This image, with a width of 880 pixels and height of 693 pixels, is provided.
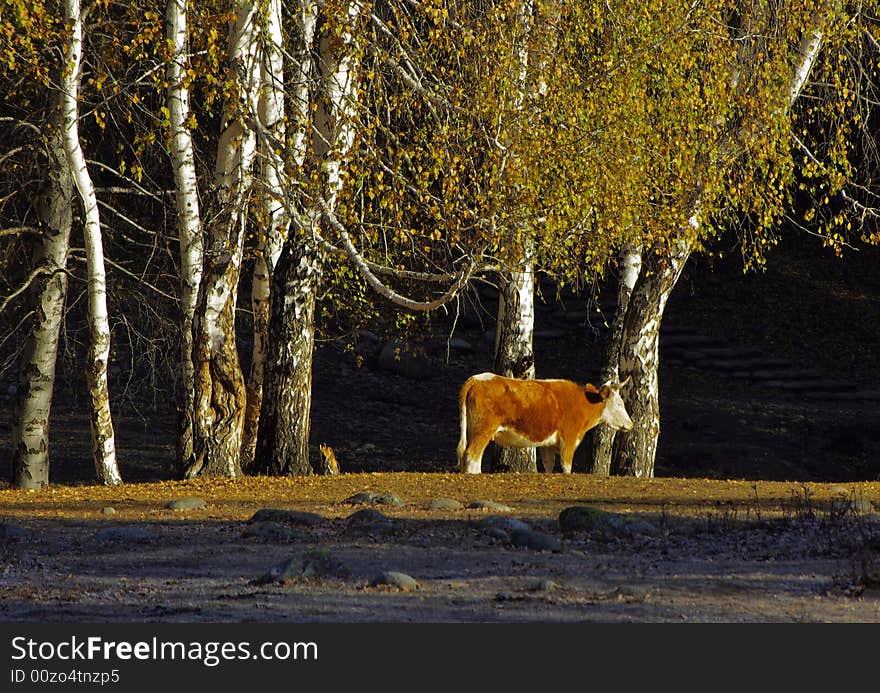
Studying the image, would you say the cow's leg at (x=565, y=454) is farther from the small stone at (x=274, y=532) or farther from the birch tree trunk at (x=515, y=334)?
the small stone at (x=274, y=532)

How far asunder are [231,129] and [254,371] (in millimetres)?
3656

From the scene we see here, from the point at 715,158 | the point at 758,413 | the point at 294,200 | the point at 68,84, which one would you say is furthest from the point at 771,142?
the point at 758,413

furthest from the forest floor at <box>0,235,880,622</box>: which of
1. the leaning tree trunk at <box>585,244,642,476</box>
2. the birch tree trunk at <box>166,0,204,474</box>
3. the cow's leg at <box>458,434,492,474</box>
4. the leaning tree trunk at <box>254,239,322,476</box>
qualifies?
the leaning tree trunk at <box>585,244,642,476</box>

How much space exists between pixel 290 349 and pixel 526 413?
110 inches

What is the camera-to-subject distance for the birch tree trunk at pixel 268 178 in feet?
49.4

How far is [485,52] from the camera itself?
590 inches

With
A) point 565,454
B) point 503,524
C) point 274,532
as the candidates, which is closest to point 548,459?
point 565,454

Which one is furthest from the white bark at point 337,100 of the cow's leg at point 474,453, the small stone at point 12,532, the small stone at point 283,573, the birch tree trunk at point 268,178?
the small stone at point 283,573

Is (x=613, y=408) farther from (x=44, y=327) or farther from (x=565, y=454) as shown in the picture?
(x=44, y=327)

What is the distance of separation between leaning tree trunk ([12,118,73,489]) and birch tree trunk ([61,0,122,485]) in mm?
1739

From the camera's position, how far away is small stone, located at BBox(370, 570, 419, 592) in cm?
916

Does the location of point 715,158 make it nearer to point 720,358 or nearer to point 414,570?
point 414,570

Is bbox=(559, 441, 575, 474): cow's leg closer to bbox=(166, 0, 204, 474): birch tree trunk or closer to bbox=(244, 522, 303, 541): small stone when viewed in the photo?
bbox=(166, 0, 204, 474): birch tree trunk

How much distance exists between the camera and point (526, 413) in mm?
16625
